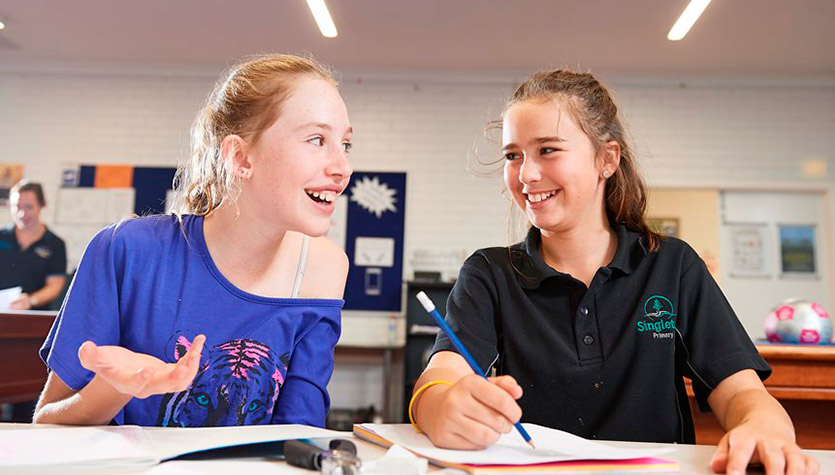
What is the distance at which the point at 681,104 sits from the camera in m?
5.01

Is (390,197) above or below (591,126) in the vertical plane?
above

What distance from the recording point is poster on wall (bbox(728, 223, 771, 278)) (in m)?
4.78

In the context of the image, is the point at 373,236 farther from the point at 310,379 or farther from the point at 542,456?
the point at 542,456

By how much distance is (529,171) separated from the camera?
1217 mm

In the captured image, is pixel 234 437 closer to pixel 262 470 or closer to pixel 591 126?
pixel 262 470

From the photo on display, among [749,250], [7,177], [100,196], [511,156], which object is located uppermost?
[7,177]

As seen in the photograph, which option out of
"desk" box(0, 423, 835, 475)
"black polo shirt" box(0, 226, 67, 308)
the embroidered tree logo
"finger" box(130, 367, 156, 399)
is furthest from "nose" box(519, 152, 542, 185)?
"black polo shirt" box(0, 226, 67, 308)

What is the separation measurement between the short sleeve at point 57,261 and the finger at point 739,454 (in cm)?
432

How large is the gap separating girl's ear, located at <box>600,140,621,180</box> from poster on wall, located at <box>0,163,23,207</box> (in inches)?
209

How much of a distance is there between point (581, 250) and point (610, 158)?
0.22 meters

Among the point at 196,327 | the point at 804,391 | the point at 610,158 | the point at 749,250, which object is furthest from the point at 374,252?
the point at 196,327

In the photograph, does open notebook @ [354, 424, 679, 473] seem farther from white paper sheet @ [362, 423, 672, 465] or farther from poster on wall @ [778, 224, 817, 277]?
poster on wall @ [778, 224, 817, 277]

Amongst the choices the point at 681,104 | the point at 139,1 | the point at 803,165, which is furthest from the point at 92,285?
the point at 803,165

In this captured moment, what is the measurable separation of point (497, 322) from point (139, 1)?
382 cm
